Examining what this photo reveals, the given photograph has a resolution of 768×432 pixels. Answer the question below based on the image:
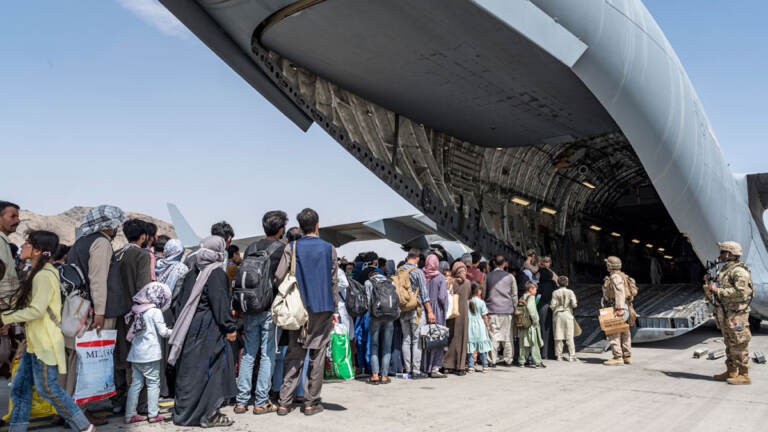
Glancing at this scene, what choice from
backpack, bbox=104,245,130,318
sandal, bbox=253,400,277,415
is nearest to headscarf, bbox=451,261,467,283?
sandal, bbox=253,400,277,415

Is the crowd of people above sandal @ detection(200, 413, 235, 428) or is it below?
above

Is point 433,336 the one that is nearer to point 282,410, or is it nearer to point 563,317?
point 282,410

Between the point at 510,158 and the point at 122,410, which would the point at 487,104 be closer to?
the point at 510,158

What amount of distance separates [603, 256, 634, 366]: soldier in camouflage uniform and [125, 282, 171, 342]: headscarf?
22.3 feet

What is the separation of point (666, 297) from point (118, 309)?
1353cm

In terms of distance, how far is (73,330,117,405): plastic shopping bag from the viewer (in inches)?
150

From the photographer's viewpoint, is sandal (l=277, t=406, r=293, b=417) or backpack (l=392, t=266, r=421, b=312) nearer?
sandal (l=277, t=406, r=293, b=417)

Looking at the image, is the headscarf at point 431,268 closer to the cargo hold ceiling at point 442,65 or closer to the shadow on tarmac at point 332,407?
the shadow on tarmac at point 332,407

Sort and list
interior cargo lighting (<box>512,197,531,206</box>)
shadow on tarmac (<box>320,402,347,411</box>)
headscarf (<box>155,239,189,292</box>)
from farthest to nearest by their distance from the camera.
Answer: interior cargo lighting (<box>512,197,531,206</box>) < headscarf (<box>155,239,189,292</box>) < shadow on tarmac (<box>320,402,347,411</box>)

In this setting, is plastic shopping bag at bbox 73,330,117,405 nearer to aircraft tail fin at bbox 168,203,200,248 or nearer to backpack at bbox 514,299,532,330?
backpack at bbox 514,299,532,330

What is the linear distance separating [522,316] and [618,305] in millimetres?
1642

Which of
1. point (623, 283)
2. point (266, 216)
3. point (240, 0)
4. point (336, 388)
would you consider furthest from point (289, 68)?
point (623, 283)

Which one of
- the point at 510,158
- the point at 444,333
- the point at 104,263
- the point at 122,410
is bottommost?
the point at 122,410

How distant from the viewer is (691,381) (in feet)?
21.5
